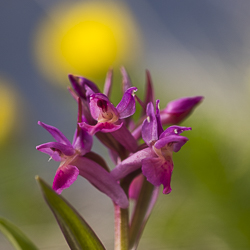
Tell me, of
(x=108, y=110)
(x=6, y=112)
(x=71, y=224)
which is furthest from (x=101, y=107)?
(x=6, y=112)

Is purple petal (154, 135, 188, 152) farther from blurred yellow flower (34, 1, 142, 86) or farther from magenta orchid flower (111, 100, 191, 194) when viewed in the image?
blurred yellow flower (34, 1, 142, 86)

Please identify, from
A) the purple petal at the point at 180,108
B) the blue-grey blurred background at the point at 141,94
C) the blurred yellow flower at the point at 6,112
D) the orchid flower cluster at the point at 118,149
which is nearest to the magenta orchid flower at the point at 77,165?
the orchid flower cluster at the point at 118,149

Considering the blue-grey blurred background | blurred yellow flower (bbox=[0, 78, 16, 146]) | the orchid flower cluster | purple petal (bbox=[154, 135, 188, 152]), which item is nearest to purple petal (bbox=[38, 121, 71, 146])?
the orchid flower cluster

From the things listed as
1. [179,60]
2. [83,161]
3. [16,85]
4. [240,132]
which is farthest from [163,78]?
[83,161]

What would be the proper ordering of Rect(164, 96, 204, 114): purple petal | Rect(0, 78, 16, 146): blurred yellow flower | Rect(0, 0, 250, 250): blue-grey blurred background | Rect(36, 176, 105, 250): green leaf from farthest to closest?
Rect(0, 78, 16, 146): blurred yellow flower < Rect(0, 0, 250, 250): blue-grey blurred background < Rect(164, 96, 204, 114): purple petal < Rect(36, 176, 105, 250): green leaf

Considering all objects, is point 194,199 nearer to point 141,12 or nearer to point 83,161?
point 83,161
